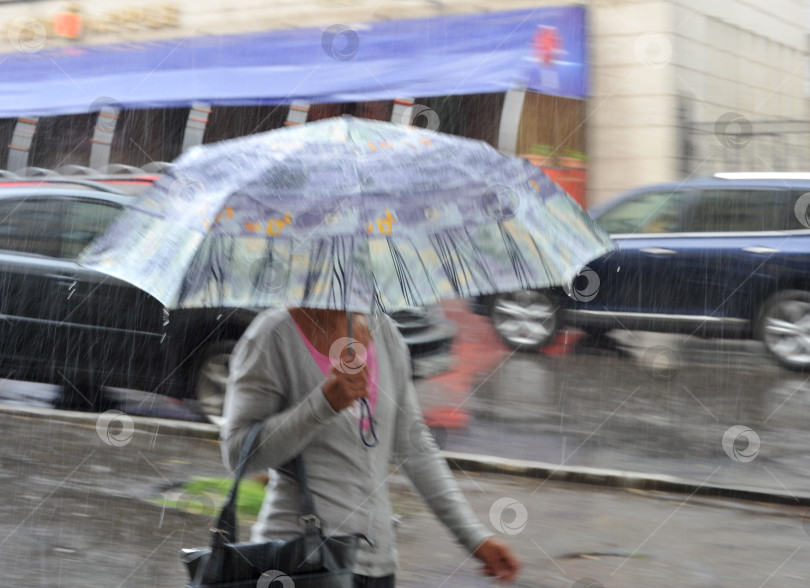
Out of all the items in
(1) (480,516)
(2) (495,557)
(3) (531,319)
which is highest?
(3) (531,319)

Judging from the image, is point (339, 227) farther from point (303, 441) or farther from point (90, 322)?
point (90, 322)

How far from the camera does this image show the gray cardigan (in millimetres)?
2461

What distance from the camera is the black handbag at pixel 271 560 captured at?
2217 millimetres

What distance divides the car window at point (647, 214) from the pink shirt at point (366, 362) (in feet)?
24.6

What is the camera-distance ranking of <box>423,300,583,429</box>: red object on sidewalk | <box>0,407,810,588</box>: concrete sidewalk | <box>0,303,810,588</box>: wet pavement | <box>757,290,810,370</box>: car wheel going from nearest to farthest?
<box>0,407,810,588</box>: concrete sidewalk < <box>0,303,810,588</box>: wet pavement < <box>423,300,583,429</box>: red object on sidewalk < <box>757,290,810,370</box>: car wheel

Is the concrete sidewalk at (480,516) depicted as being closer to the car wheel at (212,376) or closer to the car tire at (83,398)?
the car wheel at (212,376)

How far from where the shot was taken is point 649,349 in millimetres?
10172

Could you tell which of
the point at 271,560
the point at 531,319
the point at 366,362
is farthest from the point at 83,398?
the point at 271,560

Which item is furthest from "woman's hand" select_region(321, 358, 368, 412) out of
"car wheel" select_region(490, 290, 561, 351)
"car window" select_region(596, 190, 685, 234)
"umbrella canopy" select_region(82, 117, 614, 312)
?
"car wheel" select_region(490, 290, 561, 351)

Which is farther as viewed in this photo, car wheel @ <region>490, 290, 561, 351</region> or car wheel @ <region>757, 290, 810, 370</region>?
car wheel @ <region>490, 290, 561, 351</region>

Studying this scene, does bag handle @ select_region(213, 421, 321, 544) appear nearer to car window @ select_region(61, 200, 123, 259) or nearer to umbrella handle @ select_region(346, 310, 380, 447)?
umbrella handle @ select_region(346, 310, 380, 447)

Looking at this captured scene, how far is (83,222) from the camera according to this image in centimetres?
797

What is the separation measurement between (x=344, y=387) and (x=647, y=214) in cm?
796

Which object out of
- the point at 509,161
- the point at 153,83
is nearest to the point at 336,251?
the point at 509,161
